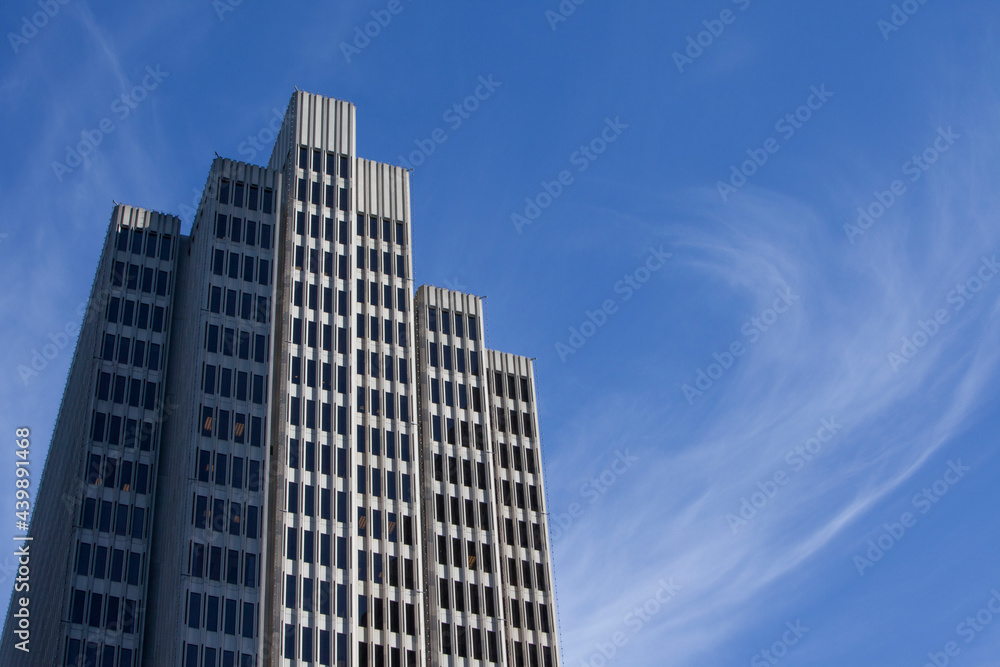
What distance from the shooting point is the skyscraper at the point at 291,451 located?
10262cm

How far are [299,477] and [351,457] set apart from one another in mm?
5697

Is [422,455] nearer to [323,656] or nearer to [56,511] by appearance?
[323,656]

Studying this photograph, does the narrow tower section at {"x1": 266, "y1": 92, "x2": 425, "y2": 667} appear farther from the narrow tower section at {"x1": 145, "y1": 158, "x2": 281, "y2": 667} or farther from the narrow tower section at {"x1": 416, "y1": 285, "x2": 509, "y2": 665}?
the narrow tower section at {"x1": 416, "y1": 285, "x2": 509, "y2": 665}

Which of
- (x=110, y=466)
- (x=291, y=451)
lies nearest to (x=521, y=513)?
(x=291, y=451)

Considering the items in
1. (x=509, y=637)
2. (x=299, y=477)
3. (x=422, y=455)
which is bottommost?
(x=509, y=637)

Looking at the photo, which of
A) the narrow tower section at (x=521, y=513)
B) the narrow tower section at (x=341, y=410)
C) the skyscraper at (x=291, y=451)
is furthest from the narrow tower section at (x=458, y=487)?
the narrow tower section at (x=341, y=410)

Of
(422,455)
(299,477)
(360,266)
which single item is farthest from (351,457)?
(360,266)

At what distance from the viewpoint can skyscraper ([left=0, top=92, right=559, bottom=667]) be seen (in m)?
103

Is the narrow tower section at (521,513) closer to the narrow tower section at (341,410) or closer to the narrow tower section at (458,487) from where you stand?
the narrow tower section at (458,487)

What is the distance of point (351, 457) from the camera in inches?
4373

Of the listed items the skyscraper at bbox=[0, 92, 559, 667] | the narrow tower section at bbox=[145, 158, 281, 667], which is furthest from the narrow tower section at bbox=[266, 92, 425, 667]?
the narrow tower section at bbox=[145, 158, 281, 667]

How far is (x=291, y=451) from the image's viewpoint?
109 m

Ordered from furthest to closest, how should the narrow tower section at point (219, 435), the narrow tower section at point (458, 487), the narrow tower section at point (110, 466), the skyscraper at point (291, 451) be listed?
the narrow tower section at point (458, 487) → the narrow tower section at point (110, 466) → the skyscraper at point (291, 451) → the narrow tower section at point (219, 435)

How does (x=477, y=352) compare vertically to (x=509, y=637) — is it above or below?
above
